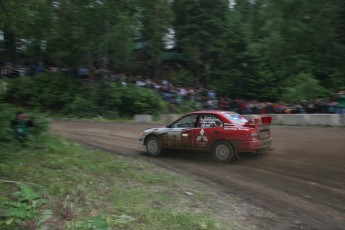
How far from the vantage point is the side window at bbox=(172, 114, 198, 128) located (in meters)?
12.1

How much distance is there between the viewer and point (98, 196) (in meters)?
6.93

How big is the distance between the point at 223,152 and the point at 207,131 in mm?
767

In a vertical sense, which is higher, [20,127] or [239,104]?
[239,104]

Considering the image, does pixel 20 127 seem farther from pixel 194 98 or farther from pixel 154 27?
pixel 154 27

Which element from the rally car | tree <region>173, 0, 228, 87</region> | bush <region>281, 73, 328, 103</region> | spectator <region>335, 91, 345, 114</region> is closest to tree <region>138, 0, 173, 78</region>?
tree <region>173, 0, 228, 87</region>

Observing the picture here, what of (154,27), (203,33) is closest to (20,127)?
(154,27)

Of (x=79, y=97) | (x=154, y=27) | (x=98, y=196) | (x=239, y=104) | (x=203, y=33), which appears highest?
(x=203, y=33)

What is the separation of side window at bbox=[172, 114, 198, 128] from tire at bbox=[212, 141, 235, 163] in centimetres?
105

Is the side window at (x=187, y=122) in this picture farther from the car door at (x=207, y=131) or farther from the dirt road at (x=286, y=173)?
the dirt road at (x=286, y=173)

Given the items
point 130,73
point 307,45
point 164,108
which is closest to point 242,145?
point 307,45

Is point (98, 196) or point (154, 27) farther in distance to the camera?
point (154, 27)

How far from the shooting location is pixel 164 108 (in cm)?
2634

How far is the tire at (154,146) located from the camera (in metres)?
12.7

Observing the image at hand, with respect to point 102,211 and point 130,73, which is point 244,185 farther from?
point 130,73
